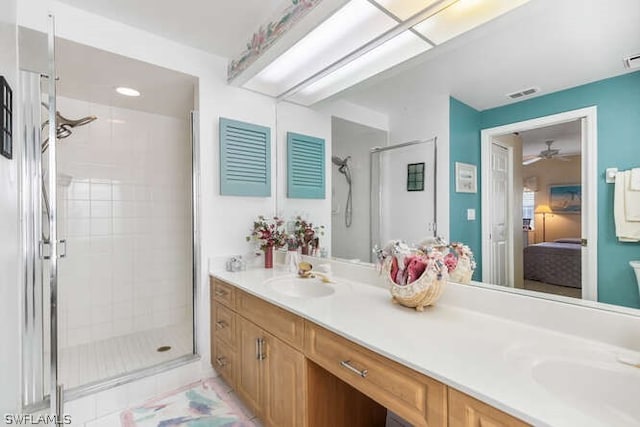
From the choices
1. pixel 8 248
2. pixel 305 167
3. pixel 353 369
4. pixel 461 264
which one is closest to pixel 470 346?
pixel 353 369

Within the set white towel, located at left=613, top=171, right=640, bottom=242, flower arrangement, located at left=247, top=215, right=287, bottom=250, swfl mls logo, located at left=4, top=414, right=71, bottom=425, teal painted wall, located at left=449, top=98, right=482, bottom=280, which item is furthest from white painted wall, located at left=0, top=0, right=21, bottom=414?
white towel, located at left=613, top=171, right=640, bottom=242

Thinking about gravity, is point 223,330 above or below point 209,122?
below

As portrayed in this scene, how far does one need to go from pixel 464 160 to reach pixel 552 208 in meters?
0.40

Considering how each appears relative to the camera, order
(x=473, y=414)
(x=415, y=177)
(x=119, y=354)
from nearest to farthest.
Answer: (x=473, y=414), (x=415, y=177), (x=119, y=354)

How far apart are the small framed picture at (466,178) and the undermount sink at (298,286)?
94 centimetres

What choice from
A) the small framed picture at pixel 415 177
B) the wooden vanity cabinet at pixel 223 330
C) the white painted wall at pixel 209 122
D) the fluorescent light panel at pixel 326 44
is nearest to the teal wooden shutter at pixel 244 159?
the white painted wall at pixel 209 122

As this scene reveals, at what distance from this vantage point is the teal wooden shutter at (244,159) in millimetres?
2141

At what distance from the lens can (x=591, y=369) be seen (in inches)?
31.4

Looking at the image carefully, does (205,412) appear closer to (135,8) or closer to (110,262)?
(110,262)

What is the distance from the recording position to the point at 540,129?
108 cm

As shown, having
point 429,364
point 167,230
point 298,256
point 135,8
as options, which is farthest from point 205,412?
point 135,8

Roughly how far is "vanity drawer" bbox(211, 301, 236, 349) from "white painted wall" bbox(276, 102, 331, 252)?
31.6 inches

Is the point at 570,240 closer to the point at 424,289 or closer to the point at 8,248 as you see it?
the point at 424,289

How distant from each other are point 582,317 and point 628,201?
40 cm
